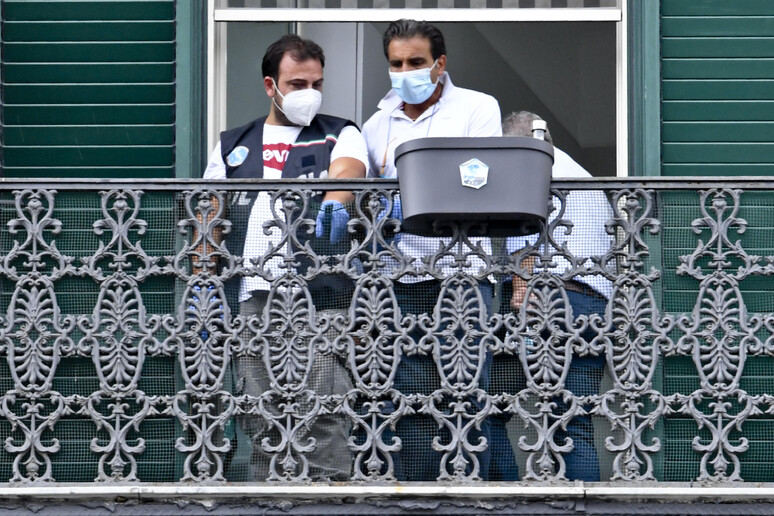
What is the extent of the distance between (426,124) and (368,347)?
109 cm

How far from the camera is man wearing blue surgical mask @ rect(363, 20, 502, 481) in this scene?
6395mm

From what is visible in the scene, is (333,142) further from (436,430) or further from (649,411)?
(649,411)

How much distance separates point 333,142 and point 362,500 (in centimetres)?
162

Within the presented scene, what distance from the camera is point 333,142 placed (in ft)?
22.1

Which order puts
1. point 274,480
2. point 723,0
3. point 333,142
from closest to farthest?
point 274,480, point 333,142, point 723,0

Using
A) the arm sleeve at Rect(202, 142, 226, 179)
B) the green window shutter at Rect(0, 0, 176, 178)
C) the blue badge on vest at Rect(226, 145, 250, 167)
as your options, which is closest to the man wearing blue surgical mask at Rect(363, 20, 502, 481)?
the blue badge on vest at Rect(226, 145, 250, 167)

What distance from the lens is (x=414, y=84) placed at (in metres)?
6.69

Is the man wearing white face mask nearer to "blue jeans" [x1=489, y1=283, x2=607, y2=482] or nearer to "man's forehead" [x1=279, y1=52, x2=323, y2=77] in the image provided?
"man's forehead" [x1=279, y1=52, x2=323, y2=77]

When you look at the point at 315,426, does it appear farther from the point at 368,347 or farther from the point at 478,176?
the point at 478,176

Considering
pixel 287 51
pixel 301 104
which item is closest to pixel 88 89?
pixel 287 51

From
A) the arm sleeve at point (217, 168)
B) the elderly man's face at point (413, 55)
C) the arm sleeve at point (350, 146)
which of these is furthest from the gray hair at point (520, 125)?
the arm sleeve at point (217, 168)

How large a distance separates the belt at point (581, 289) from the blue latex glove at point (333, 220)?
3.31 ft

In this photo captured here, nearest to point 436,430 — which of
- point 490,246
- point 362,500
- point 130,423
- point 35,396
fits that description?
point 362,500

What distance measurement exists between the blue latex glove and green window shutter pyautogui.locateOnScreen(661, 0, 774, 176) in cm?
207
